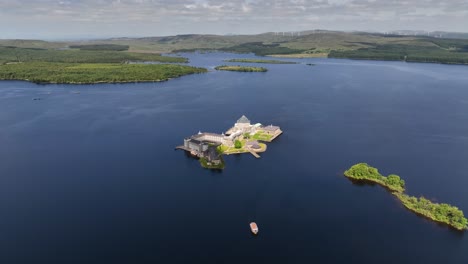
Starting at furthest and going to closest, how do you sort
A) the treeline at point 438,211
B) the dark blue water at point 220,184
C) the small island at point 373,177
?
the small island at point 373,177, the treeline at point 438,211, the dark blue water at point 220,184

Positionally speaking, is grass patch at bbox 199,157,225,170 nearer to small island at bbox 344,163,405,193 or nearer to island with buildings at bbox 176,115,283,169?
island with buildings at bbox 176,115,283,169

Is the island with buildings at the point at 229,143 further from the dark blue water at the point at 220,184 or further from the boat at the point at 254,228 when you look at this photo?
the boat at the point at 254,228

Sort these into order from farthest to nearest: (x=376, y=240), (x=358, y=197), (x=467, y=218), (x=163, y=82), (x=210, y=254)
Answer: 1. (x=163, y=82)
2. (x=358, y=197)
3. (x=467, y=218)
4. (x=376, y=240)
5. (x=210, y=254)

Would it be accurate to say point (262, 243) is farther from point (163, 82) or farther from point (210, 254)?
point (163, 82)

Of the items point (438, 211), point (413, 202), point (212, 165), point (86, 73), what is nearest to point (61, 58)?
point (86, 73)

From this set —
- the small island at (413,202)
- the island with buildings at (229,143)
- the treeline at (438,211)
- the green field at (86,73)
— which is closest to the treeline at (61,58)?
the green field at (86,73)

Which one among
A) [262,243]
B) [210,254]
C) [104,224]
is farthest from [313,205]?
A: [104,224]
